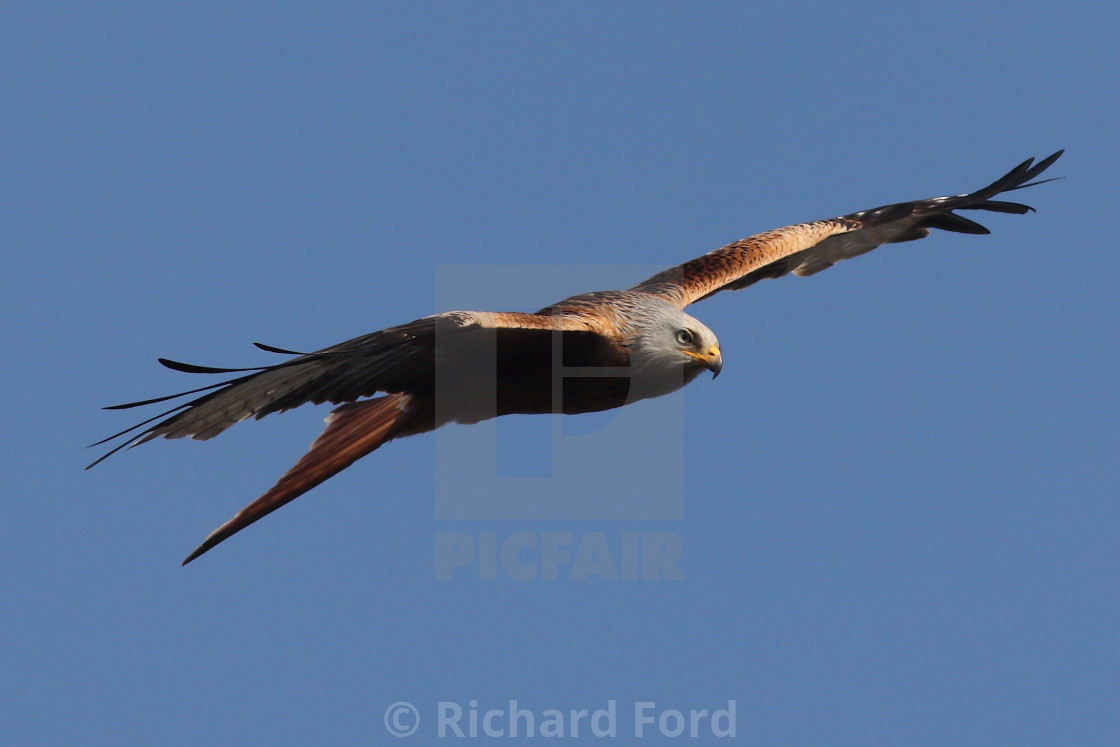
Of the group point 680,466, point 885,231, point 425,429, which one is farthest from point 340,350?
point 885,231

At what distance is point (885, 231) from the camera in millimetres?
10656

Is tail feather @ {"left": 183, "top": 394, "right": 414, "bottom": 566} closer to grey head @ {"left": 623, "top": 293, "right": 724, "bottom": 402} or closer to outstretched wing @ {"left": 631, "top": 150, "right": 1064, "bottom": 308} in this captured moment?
grey head @ {"left": 623, "top": 293, "right": 724, "bottom": 402}

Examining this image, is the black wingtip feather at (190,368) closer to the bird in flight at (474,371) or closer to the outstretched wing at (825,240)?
the bird in flight at (474,371)

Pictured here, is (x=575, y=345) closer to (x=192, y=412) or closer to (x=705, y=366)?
(x=705, y=366)

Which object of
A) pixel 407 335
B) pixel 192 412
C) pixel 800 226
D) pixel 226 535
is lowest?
pixel 226 535

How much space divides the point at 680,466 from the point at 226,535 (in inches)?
126

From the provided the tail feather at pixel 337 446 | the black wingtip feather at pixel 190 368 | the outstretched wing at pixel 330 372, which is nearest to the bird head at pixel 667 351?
the outstretched wing at pixel 330 372

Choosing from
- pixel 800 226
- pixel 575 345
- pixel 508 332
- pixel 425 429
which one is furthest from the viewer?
pixel 800 226

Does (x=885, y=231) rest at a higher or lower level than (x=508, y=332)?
higher

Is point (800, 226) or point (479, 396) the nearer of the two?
point (479, 396)

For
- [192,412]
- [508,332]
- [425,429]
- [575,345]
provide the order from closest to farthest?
[192,412] → [508,332] → [575,345] → [425,429]

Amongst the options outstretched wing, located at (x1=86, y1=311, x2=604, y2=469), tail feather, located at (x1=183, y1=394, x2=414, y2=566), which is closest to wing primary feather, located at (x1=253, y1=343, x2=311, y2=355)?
outstretched wing, located at (x1=86, y1=311, x2=604, y2=469)

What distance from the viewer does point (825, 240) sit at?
33.8ft

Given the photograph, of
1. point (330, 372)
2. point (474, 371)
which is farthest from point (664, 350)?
point (330, 372)
